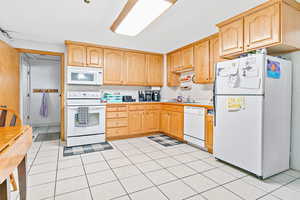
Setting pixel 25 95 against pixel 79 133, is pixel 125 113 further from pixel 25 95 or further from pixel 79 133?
pixel 25 95

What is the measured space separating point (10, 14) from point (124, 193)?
124 inches

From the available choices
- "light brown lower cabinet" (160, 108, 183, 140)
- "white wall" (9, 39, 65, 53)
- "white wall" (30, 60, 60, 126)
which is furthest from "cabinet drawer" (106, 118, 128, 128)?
"white wall" (30, 60, 60, 126)

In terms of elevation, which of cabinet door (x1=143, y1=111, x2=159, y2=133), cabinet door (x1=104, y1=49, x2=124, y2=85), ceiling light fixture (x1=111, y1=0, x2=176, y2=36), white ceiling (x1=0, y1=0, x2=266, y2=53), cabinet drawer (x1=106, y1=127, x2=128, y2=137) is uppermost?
white ceiling (x1=0, y1=0, x2=266, y2=53)

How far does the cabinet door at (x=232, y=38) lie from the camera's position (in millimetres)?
2502

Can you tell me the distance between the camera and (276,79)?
2.19 metres

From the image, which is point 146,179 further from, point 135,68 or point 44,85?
point 44,85

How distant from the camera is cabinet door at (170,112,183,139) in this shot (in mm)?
3771

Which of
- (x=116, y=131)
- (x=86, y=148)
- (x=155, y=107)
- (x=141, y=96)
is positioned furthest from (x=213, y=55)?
(x=86, y=148)

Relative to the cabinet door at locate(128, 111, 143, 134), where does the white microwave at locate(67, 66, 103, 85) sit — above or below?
above

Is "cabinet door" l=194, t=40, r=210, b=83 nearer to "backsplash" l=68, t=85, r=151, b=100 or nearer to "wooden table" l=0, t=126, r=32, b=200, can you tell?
"backsplash" l=68, t=85, r=151, b=100

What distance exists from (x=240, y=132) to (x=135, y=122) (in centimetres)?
251

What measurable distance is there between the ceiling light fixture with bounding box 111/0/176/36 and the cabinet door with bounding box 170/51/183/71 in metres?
1.85

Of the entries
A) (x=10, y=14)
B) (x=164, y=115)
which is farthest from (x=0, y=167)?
(x=164, y=115)

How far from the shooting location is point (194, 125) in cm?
338
